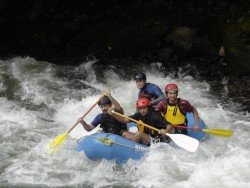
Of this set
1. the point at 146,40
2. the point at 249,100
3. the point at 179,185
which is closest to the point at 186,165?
the point at 179,185

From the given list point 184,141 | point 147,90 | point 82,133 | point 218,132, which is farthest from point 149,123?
point 82,133

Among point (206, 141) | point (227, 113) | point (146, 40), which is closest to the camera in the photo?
point (206, 141)

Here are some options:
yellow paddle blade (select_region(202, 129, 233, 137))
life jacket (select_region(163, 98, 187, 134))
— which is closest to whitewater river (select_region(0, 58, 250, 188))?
yellow paddle blade (select_region(202, 129, 233, 137))

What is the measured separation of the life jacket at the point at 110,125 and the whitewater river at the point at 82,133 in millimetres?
479

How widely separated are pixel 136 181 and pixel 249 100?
12.5 ft

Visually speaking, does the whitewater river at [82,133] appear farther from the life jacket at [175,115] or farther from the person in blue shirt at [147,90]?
the person in blue shirt at [147,90]

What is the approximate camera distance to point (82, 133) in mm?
8156

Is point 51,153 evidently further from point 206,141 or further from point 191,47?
point 191,47

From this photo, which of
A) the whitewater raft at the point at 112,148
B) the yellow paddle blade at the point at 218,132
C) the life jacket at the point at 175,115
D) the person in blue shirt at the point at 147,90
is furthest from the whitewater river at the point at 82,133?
the person in blue shirt at the point at 147,90

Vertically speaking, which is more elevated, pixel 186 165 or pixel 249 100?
pixel 249 100

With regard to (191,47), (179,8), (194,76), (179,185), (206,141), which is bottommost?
(179,185)

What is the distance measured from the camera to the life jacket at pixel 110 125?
6.84m

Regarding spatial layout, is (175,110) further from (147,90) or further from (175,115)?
(147,90)

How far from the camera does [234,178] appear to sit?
630cm
